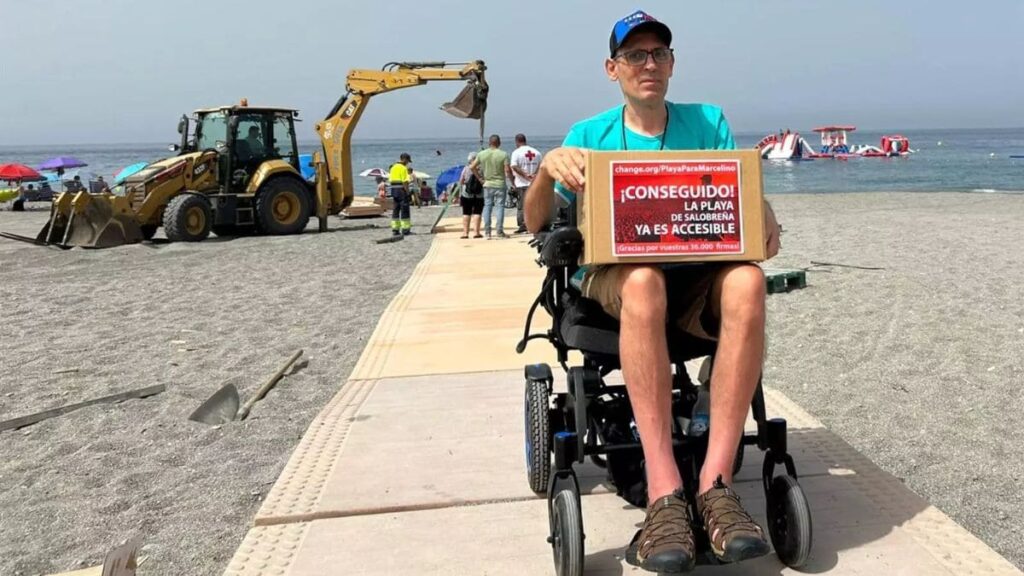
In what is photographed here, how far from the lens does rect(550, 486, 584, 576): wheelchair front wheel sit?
7.45 feet

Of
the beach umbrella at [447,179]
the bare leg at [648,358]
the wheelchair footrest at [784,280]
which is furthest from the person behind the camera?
the beach umbrella at [447,179]

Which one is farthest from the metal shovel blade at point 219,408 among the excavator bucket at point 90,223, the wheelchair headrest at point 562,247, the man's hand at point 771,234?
the excavator bucket at point 90,223

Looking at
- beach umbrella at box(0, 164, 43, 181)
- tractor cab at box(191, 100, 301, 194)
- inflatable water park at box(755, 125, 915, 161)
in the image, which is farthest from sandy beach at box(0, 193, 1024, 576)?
inflatable water park at box(755, 125, 915, 161)

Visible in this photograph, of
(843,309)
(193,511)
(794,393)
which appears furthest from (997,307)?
(193,511)

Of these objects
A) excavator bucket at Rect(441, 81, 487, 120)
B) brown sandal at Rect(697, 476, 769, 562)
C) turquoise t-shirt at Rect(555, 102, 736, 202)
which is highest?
excavator bucket at Rect(441, 81, 487, 120)

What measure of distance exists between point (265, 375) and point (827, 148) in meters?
68.4

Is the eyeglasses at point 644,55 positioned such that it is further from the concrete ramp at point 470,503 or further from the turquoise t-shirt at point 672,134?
the concrete ramp at point 470,503

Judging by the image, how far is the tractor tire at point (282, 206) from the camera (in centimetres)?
1496

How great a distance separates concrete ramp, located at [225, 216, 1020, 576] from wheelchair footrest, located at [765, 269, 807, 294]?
3.81m

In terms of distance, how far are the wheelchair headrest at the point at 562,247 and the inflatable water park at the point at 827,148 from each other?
6153 cm

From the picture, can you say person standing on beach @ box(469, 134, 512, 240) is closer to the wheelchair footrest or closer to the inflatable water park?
the wheelchair footrest

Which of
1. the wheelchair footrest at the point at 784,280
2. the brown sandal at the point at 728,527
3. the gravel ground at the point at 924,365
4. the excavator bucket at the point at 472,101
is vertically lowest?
the gravel ground at the point at 924,365

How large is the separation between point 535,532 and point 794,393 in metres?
2.45

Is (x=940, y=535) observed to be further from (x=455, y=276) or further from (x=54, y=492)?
(x=455, y=276)
